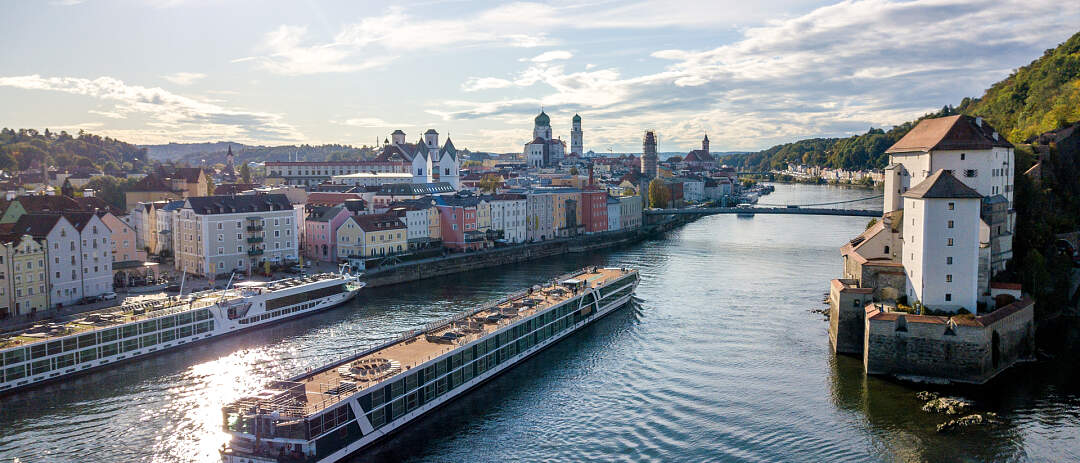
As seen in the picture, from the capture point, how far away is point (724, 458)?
1891 centimetres

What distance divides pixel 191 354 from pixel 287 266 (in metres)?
14.6

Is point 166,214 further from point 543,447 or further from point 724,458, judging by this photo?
point 724,458

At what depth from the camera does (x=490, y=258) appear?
53062 mm

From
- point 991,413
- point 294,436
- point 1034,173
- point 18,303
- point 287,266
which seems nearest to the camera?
point 294,436

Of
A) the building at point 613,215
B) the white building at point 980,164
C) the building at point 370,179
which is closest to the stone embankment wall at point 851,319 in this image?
the white building at point 980,164

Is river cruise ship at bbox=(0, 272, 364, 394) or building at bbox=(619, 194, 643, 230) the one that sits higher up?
building at bbox=(619, 194, 643, 230)

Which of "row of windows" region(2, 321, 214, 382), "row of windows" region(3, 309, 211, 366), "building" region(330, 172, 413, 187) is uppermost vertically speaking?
"building" region(330, 172, 413, 187)

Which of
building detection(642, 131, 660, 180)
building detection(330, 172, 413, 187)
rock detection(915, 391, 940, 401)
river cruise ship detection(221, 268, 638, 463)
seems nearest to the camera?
river cruise ship detection(221, 268, 638, 463)

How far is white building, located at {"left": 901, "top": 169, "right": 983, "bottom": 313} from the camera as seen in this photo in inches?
1008

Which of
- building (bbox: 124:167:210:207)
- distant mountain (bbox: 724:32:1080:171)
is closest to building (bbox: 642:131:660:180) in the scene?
distant mountain (bbox: 724:32:1080:171)

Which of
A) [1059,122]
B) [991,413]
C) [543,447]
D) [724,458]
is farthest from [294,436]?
[1059,122]

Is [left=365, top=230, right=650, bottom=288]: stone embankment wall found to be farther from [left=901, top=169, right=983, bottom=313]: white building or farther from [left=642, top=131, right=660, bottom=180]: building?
[left=642, top=131, right=660, bottom=180]: building

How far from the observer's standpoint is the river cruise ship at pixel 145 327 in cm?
2433

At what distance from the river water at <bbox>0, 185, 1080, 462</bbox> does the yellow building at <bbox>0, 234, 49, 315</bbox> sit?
7.18 metres
